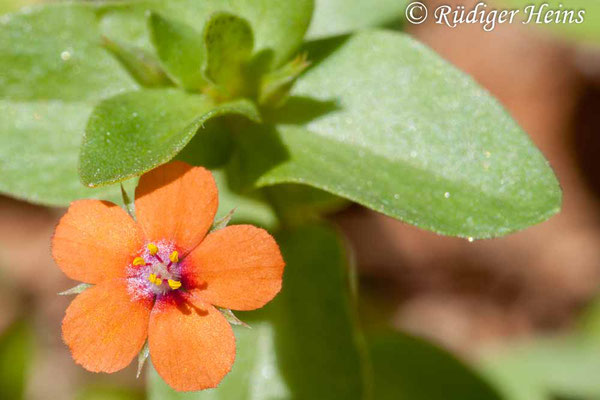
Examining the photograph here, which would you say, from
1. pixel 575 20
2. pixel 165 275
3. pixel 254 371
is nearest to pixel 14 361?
pixel 254 371

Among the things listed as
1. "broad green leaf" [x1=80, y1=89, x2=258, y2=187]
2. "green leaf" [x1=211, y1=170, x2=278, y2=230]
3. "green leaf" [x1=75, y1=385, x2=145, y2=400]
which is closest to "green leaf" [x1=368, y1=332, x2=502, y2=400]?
"green leaf" [x1=211, y1=170, x2=278, y2=230]

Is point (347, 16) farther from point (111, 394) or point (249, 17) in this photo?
point (111, 394)

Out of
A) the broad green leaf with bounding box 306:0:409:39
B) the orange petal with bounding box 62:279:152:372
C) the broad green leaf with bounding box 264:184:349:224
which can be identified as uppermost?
the broad green leaf with bounding box 306:0:409:39

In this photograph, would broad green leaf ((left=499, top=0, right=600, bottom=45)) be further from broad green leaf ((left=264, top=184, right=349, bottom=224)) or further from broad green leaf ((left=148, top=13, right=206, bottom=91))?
broad green leaf ((left=148, top=13, right=206, bottom=91))

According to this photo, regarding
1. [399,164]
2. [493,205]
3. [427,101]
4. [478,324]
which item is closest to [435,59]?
[427,101]

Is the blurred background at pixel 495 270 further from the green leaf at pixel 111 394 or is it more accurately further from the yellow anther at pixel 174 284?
the yellow anther at pixel 174 284

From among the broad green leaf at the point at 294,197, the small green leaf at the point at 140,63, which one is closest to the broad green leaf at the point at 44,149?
the small green leaf at the point at 140,63

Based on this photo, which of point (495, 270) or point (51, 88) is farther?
point (495, 270)
